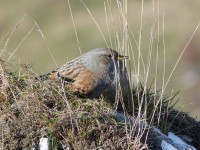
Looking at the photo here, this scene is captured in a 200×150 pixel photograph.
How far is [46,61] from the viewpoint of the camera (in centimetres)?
4031

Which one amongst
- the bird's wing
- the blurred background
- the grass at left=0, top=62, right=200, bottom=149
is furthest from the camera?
the blurred background

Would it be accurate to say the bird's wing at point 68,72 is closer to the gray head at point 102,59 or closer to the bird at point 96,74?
the bird at point 96,74

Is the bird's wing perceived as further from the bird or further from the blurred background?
the blurred background

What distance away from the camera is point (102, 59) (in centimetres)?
→ 809

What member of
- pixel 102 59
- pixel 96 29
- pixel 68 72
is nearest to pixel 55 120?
pixel 68 72

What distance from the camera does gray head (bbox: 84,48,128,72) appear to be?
26.3 ft

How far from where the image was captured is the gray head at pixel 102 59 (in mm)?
8016

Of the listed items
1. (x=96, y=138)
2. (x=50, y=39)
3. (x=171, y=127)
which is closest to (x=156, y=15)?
(x=171, y=127)

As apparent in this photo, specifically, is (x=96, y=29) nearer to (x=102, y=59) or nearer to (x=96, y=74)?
(x=102, y=59)

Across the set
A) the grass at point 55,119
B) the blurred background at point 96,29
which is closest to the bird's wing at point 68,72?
the grass at point 55,119

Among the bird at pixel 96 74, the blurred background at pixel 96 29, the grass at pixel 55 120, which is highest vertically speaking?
the blurred background at pixel 96 29

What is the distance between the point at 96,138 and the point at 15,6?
50325 mm

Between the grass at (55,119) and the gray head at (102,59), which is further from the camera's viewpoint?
the gray head at (102,59)

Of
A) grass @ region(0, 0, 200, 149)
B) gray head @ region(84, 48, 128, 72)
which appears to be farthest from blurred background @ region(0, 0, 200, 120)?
grass @ region(0, 0, 200, 149)
